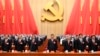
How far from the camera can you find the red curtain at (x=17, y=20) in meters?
21.9

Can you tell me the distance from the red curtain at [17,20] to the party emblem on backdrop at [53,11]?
3.70 ft

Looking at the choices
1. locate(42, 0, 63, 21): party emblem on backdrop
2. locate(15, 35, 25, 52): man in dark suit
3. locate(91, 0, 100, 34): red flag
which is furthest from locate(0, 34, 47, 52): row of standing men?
locate(91, 0, 100, 34): red flag

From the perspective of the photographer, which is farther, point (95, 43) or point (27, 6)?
point (27, 6)

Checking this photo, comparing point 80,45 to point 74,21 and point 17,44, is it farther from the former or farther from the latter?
point 74,21

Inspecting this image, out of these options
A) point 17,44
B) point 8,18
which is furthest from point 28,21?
point 17,44

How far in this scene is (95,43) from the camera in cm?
1459

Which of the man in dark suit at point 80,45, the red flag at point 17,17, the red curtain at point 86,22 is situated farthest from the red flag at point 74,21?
the man in dark suit at point 80,45

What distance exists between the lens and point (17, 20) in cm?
2214

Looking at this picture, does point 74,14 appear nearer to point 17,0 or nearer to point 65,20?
point 65,20

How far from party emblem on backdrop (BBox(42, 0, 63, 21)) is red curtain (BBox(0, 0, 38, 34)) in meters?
1.13

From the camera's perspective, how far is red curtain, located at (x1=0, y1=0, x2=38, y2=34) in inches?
861

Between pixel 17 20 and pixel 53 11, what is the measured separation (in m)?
2.72

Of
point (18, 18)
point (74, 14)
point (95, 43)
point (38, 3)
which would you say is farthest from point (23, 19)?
point (95, 43)

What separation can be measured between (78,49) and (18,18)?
8.91 m
